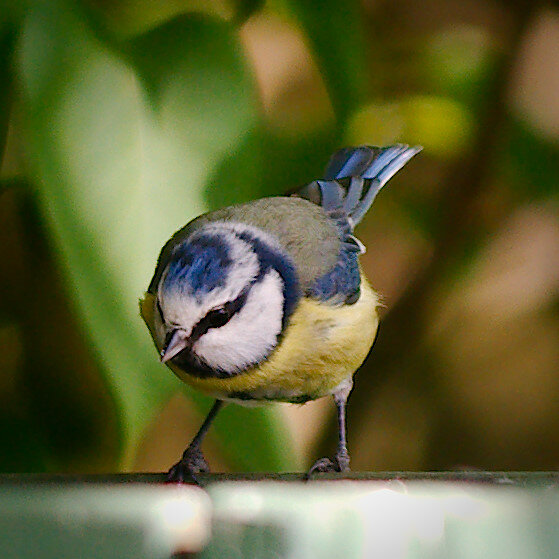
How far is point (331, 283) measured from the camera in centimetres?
84

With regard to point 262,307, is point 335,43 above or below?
above

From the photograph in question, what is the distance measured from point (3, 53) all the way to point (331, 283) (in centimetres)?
45

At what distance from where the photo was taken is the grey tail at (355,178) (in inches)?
39.9

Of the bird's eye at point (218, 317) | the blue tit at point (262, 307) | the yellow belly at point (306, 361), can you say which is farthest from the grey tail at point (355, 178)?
the bird's eye at point (218, 317)

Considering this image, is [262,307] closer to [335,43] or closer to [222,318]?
[222,318]

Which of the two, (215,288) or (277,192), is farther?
(277,192)

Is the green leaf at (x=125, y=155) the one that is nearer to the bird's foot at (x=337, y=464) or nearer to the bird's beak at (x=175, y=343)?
the bird's foot at (x=337, y=464)

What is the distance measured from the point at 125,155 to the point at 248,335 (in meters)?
0.28

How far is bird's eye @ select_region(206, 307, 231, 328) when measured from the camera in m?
0.70

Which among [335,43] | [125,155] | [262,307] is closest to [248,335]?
[262,307]

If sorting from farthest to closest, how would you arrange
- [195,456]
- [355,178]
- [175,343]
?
[355,178] → [195,456] → [175,343]

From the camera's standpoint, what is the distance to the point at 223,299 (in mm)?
700

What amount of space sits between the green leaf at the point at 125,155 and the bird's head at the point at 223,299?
126 mm

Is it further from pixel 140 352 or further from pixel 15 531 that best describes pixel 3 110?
pixel 15 531
